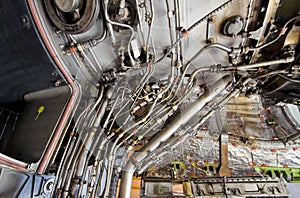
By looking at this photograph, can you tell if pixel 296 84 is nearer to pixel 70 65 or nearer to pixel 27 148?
pixel 70 65

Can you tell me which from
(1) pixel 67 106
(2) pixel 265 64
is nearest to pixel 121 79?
(1) pixel 67 106

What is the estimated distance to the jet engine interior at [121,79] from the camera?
573mm

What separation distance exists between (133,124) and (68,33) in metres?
0.60

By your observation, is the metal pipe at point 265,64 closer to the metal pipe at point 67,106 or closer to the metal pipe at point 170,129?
the metal pipe at point 170,129

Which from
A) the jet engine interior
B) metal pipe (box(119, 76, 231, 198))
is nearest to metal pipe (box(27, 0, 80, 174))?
the jet engine interior

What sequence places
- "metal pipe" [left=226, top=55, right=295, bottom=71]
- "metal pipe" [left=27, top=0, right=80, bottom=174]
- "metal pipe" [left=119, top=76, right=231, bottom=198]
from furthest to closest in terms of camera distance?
"metal pipe" [left=119, top=76, right=231, bottom=198] → "metal pipe" [left=226, top=55, right=295, bottom=71] → "metal pipe" [left=27, top=0, right=80, bottom=174]

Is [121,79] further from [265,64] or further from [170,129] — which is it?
[265,64]

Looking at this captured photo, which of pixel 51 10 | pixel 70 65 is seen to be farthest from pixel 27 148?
pixel 51 10

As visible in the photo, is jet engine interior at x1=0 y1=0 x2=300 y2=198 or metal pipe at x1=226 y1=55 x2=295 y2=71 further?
metal pipe at x1=226 y1=55 x2=295 y2=71

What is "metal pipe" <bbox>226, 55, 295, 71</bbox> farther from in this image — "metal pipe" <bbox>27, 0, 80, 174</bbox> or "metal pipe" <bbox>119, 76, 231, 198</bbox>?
"metal pipe" <bbox>27, 0, 80, 174</bbox>

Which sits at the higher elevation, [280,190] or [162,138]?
[162,138]

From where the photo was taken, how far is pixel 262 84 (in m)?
1.26

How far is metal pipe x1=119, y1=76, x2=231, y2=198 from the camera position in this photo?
118cm

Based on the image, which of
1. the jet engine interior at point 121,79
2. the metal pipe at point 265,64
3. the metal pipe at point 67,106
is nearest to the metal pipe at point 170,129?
the jet engine interior at point 121,79
